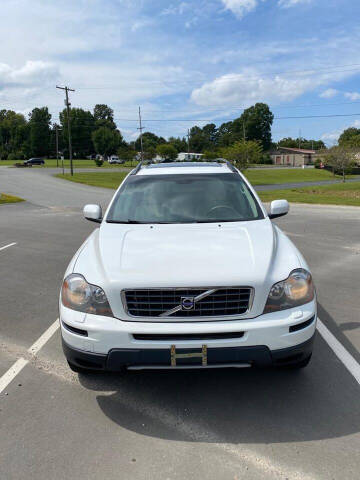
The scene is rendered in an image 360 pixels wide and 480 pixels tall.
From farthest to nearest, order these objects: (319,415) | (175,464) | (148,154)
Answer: (148,154) < (319,415) < (175,464)

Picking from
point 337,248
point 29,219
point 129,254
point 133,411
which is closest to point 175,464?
point 133,411

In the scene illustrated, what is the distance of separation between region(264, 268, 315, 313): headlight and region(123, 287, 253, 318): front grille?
6.9 inches

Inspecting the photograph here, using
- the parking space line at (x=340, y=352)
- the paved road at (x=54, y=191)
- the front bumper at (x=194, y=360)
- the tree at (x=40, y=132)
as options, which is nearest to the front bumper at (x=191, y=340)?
the front bumper at (x=194, y=360)

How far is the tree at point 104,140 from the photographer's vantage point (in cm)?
10900

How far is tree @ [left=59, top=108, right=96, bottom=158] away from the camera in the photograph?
11172 cm

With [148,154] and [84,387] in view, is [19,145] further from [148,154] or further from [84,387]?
[84,387]

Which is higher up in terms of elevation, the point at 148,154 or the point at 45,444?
the point at 148,154

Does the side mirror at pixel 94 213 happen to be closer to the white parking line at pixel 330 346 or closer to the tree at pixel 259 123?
the white parking line at pixel 330 346

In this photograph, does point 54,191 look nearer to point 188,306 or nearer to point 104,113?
point 188,306

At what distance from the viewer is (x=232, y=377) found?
342 centimetres

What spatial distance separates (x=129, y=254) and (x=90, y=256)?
377 mm

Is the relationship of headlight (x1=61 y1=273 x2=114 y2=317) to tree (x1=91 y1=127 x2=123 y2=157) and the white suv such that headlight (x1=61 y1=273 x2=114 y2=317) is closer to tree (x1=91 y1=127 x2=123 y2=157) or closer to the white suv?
the white suv

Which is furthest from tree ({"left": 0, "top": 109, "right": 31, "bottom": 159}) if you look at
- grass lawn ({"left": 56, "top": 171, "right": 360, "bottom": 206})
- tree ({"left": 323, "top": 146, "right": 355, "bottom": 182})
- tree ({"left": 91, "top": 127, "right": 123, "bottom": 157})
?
tree ({"left": 323, "top": 146, "right": 355, "bottom": 182})

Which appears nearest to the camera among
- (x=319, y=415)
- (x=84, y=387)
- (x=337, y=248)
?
(x=319, y=415)
